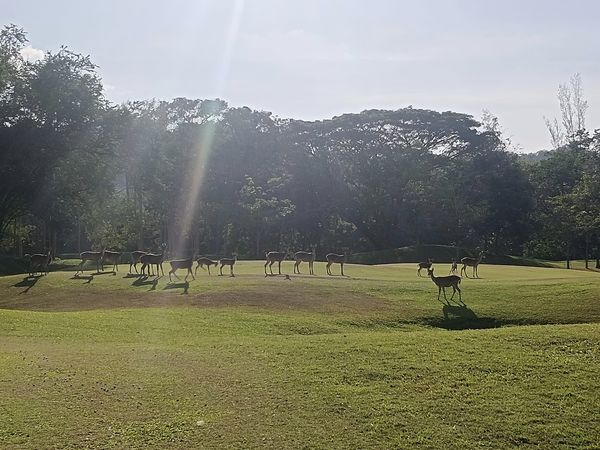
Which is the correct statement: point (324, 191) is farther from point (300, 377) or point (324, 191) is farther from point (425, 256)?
point (300, 377)

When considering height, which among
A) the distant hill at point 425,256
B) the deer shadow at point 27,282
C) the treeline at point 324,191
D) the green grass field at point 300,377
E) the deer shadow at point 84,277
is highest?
the treeline at point 324,191

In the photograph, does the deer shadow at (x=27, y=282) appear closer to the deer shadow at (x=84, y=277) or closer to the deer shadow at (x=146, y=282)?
the deer shadow at (x=84, y=277)

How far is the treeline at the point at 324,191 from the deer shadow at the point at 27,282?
70.3 ft

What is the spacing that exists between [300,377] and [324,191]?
57.9 m

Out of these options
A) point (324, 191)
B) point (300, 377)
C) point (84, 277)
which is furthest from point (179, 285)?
point (324, 191)

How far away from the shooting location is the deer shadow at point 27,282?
100 feet

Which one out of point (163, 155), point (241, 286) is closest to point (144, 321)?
point (241, 286)

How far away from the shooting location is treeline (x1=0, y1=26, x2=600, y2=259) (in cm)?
6288

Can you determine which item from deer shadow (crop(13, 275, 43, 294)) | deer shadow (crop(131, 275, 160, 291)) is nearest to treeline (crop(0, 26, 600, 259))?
deer shadow (crop(13, 275, 43, 294))

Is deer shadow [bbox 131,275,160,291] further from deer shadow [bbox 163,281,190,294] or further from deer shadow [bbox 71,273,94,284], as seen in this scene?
deer shadow [bbox 71,273,94,284]

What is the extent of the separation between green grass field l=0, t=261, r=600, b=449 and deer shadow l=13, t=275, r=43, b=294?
8388 mm

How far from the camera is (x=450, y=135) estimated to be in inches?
2872

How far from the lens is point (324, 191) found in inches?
2756

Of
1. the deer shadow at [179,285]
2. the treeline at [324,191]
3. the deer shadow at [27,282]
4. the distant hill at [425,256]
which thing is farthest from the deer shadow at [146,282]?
the distant hill at [425,256]
